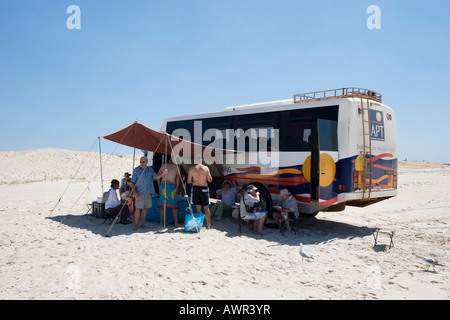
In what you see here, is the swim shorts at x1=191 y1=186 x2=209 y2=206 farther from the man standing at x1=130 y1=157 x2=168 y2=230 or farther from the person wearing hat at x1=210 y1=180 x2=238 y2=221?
the person wearing hat at x1=210 y1=180 x2=238 y2=221

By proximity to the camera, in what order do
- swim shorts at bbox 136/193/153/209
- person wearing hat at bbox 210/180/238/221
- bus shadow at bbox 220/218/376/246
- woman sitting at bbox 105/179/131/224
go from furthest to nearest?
1. person wearing hat at bbox 210/180/238/221
2. woman sitting at bbox 105/179/131/224
3. swim shorts at bbox 136/193/153/209
4. bus shadow at bbox 220/218/376/246

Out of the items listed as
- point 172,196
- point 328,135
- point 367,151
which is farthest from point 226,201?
point 367,151

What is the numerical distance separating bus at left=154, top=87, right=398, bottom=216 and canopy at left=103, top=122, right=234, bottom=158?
103 cm

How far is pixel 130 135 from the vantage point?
324 inches

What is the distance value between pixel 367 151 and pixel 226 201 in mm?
3827

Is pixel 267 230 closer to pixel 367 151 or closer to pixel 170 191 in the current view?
pixel 170 191

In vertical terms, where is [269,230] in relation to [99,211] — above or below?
below

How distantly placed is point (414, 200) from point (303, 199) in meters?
8.20

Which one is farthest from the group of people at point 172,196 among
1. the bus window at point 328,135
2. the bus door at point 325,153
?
the bus window at point 328,135

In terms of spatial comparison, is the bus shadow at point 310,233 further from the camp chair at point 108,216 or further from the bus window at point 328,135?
the camp chair at point 108,216

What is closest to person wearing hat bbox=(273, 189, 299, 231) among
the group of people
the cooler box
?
the group of people

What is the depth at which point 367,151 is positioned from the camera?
25.0ft

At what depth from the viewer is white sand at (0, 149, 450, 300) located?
4.07m

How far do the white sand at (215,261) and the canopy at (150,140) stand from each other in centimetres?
200
